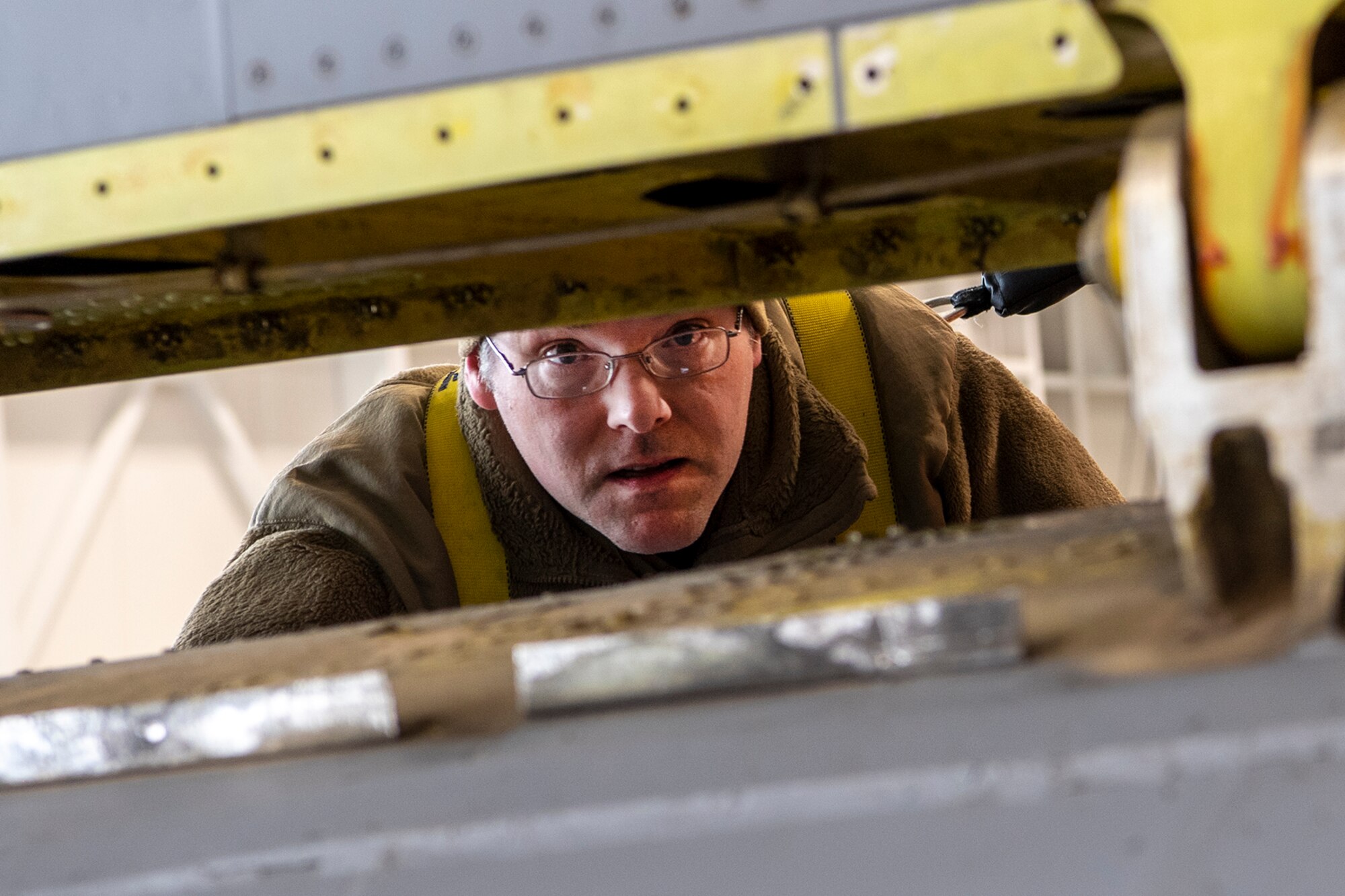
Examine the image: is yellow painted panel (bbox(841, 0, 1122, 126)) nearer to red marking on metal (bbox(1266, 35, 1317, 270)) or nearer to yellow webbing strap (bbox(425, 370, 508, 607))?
red marking on metal (bbox(1266, 35, 1317, 270))

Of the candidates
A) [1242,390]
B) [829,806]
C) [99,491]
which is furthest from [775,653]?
[99,491]

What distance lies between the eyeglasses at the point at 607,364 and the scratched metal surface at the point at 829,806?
123 cm

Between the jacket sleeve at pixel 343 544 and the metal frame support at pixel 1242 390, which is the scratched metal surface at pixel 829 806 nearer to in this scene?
the metal frame support at pixel 1242 390

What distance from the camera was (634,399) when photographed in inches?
74.5

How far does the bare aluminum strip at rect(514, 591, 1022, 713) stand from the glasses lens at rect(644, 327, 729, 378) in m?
1.23

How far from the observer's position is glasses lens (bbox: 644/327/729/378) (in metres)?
1.91

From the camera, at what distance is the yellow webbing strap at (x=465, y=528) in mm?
2039

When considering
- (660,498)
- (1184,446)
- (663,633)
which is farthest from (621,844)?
(660,498)

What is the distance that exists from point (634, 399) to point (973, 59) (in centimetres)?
121

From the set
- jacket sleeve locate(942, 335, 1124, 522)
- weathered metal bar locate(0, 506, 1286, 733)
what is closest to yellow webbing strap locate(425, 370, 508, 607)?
jacket sleeve locate(942, 335, 1124, 522)

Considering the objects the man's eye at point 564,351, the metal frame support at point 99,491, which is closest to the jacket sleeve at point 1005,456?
the man's eye at point 564,351

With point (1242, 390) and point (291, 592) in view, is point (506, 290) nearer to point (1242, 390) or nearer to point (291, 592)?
point (1242, 390)

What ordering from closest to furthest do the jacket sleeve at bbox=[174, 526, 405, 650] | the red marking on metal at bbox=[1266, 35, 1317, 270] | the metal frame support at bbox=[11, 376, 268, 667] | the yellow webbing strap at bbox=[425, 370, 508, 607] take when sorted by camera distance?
1. the red marking on metal at bbox=[1266, 35, 1317, 270]
2. the jacket sleeve at bbox=[174, 526, 405, 650]
3. the yellow webbing strap at bbox=[425, 370, 508, 607]
4. the metal frame support at bbox=[11, 376, 268, 667]

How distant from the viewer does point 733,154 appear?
0.91 metres
